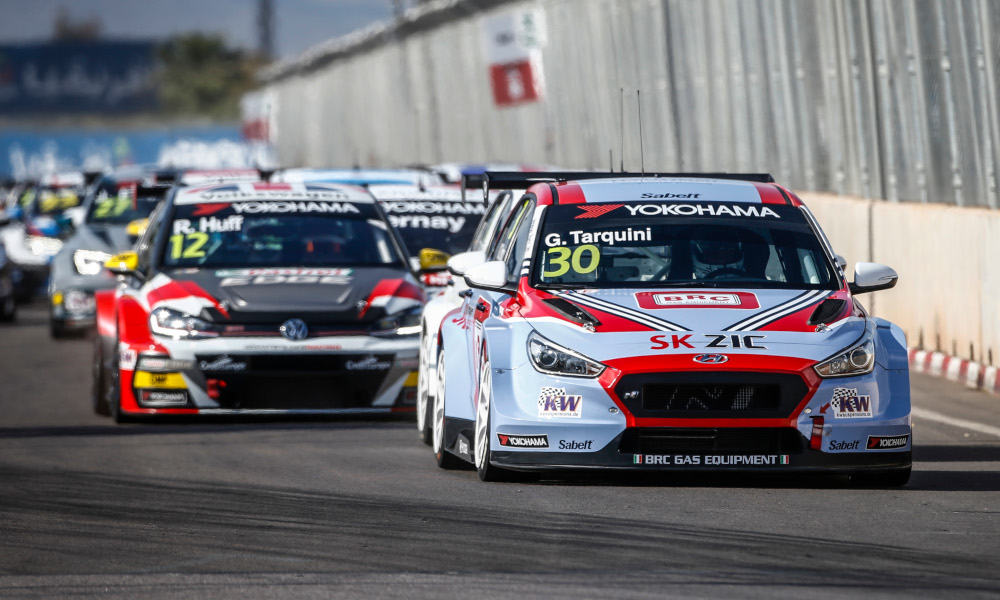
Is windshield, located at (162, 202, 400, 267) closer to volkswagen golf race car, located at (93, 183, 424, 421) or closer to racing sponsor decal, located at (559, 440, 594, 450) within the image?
volkswagen golf race car, located at (93, 183, 424, 421)

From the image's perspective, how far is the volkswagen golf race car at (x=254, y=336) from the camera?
1181 cm

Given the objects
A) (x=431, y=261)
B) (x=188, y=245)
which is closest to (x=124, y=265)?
(x=188, y=245)

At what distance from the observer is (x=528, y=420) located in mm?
8625

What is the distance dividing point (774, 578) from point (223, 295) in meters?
5.98

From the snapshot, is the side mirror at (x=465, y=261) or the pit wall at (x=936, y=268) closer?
the side mirror at (x=465, y=261)

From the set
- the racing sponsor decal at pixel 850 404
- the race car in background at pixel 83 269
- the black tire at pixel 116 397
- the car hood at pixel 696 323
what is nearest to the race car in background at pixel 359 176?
the race car in background at pixel 83 269

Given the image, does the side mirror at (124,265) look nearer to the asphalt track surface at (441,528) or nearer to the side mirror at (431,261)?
the asphalt track surface at (441,528)

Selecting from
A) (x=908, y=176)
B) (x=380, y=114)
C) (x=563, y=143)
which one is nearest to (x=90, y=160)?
(x=380, y=114)

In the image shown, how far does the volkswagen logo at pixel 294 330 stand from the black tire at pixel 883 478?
403cm

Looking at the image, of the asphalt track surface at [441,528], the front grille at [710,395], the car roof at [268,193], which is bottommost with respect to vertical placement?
the asphalt track surface at [441,528]

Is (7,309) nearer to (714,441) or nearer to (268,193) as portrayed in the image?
(268,193)

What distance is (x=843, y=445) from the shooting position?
859cm

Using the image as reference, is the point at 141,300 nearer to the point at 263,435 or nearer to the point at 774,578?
the point at 263,435

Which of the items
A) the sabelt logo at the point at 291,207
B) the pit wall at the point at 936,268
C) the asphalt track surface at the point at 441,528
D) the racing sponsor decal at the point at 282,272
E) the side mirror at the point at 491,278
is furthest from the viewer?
the pit wall at the point at 936,268
